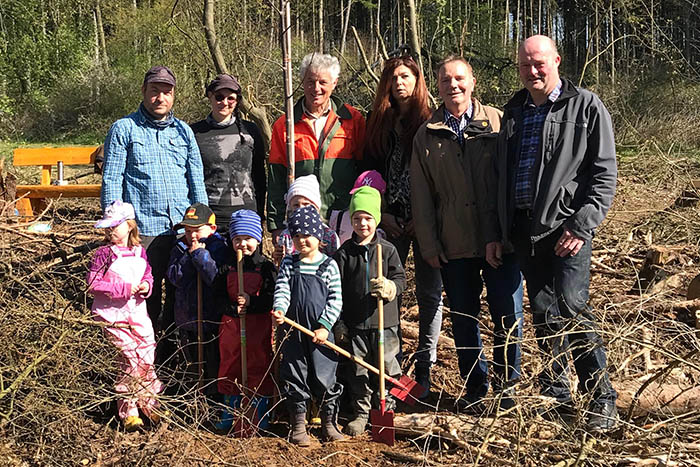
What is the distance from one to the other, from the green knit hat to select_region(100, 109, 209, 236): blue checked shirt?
1165 mm

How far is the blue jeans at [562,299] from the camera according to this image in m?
3.62

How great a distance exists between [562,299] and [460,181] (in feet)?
2.84

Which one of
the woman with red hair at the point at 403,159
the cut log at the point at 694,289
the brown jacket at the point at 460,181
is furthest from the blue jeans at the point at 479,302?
the cut log at the point at 694,289

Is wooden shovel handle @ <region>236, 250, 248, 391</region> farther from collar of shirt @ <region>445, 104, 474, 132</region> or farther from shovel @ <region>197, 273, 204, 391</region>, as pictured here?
collar of shirt @ <region>445, 104, 474, 132</region>

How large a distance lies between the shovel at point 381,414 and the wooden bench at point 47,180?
5.75 metres

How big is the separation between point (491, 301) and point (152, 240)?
2043 mm

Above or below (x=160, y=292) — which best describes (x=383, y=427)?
below

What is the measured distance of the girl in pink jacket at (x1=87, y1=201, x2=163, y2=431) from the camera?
4.06 metres

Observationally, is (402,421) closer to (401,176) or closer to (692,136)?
(401,176)

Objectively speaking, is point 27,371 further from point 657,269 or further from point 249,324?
point 657,269

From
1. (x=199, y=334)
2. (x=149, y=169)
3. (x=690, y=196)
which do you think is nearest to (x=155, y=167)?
(x=149, y=169)

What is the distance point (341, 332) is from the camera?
410 cm

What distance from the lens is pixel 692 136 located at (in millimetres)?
13172

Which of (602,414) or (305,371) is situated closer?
(602,414)
